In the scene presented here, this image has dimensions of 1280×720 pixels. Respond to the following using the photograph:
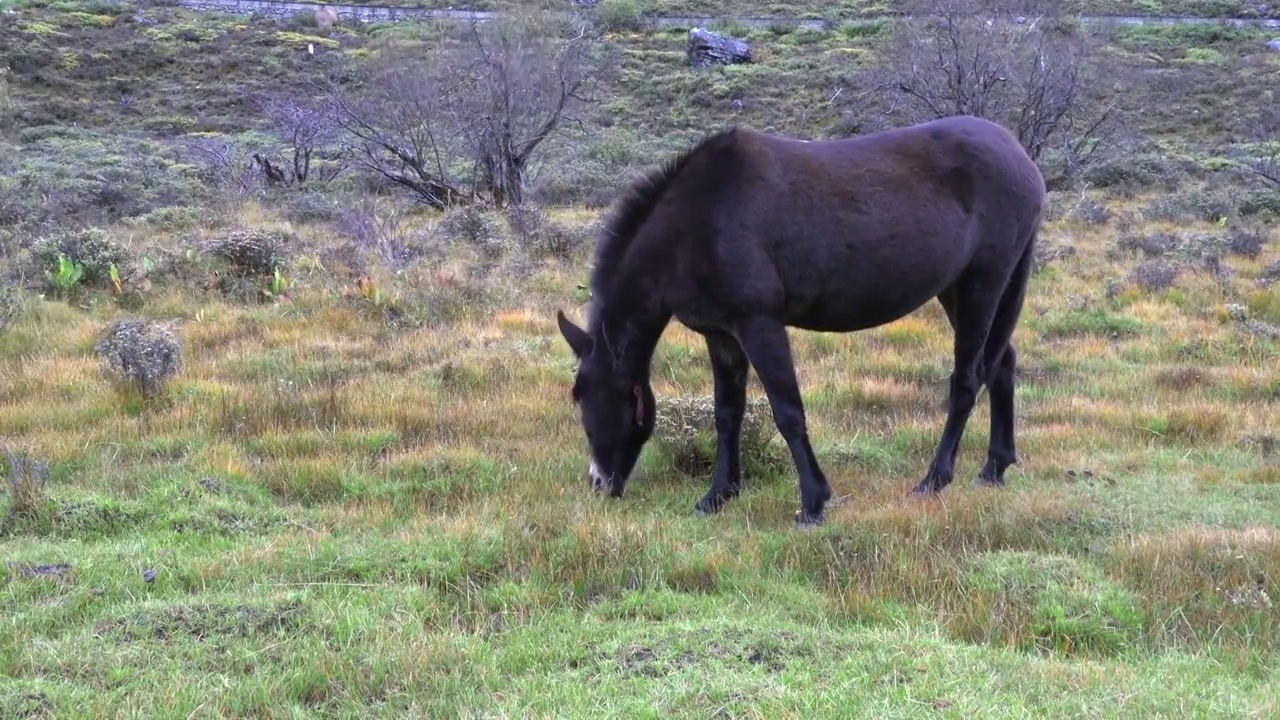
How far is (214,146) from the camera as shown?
3219 centimetres

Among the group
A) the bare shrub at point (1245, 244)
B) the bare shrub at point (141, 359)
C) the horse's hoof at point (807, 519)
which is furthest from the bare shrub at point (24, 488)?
the bare shrub at point (1245, 244)

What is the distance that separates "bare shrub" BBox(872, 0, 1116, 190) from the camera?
23641 mm

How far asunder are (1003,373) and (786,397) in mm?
1908

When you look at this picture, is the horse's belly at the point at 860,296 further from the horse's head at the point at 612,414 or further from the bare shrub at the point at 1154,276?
the bare shrub at the point at 1154,276

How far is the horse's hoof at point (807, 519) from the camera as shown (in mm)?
5539

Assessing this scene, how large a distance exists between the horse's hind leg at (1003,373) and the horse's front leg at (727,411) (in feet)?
5.44

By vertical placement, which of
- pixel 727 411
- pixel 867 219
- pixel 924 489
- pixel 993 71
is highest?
pixel 867 219

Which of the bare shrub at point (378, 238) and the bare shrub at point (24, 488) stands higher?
the bare shrub at point (24, 488)

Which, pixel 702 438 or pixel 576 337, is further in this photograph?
pixel 702 438

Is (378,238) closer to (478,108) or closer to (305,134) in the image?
(478,108)

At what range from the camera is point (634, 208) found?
19.5 feet

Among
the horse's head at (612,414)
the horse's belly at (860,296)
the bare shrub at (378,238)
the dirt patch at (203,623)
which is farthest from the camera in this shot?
the bare shrub at (378,238)

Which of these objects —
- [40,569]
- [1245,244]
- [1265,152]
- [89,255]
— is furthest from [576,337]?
[1265,152]

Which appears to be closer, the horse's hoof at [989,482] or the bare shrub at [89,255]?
the horse's hoof at [989,482]
